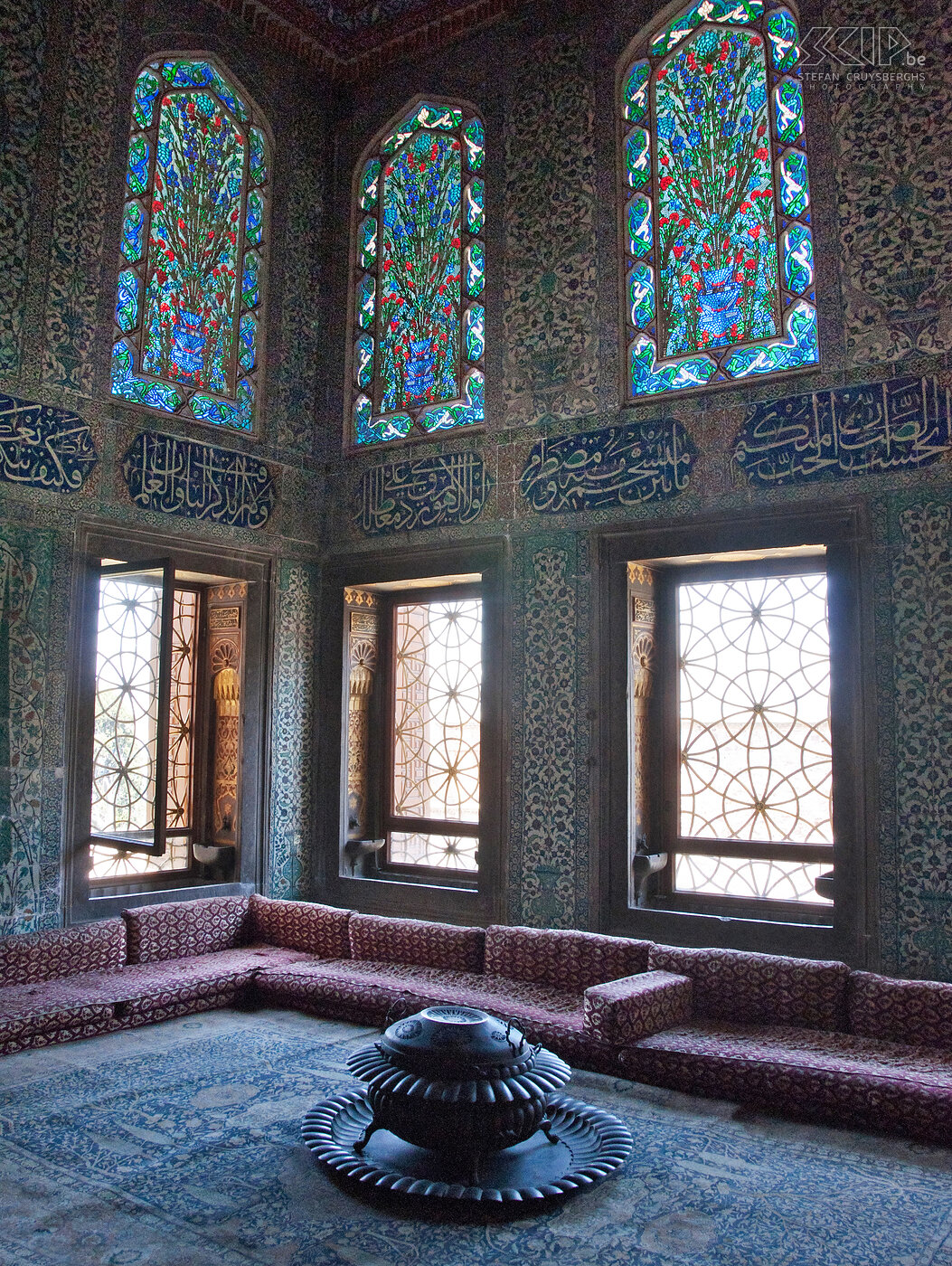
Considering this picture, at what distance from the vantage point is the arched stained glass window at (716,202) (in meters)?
4.90

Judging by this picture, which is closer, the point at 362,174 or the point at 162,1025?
the point at 162,1025

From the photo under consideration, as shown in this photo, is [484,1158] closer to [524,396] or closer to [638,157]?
[524,396]

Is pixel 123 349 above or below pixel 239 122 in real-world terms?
below

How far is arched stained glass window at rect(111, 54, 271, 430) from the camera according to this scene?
5500 millimetres

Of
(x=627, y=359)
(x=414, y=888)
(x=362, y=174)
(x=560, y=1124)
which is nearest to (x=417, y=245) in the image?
(x=362, y=174)

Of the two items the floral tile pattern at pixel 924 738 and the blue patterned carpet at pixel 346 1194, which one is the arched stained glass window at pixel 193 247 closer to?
the blue patterned carpet at pixel 346 1194

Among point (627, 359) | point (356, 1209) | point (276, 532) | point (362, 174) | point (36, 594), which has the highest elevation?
point (362, 174)

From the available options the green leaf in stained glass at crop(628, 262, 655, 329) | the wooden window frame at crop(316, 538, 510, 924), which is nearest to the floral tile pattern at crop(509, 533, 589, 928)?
the wooden window frame at crop(316, 538, 510, 924)

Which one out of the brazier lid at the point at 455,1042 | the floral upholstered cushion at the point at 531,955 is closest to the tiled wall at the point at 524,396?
the floral upholstered cushion at the point at 531,955

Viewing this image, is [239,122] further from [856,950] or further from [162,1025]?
[856,950]

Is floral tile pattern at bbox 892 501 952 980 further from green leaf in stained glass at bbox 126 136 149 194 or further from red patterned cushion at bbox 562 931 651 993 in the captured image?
green leaf in stained glass at bbox 126 136 149 194

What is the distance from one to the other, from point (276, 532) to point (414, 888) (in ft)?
6.97

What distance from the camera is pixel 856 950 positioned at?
4.33 meters

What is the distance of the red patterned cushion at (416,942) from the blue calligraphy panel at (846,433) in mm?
2526
